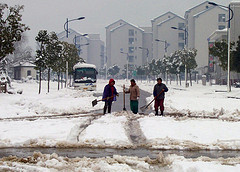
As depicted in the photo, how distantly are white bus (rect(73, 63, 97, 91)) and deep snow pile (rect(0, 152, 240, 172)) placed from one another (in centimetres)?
3150

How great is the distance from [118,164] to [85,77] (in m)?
32.7

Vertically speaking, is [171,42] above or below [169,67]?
above

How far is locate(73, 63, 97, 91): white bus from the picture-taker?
130 ft

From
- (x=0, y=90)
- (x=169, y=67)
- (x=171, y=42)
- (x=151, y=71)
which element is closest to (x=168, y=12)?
(x=171, y=42)

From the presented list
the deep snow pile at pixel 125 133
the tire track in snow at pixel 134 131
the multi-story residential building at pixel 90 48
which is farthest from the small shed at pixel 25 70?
the multi-story residential building at pixel 90 48

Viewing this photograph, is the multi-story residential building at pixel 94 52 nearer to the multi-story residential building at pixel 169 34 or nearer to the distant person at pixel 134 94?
the multi-story residential building at pixel 169 34

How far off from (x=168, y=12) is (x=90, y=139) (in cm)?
11813

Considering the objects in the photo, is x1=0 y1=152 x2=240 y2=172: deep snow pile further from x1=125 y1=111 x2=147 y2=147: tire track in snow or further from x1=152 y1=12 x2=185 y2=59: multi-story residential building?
x1=152 y1=12 x2=185 y2=59: multi-story residential building

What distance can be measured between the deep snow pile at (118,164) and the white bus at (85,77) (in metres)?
31.5

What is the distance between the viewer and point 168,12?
125250 millimetres

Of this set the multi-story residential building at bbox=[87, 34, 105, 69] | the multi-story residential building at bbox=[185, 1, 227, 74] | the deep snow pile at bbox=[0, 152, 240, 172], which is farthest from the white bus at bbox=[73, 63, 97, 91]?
the multi-story residential building at bbox=[87, 34, 105, 69]

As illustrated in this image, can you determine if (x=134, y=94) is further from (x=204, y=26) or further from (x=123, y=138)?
(x=204, y=26)

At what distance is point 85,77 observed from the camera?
40062 millimetres

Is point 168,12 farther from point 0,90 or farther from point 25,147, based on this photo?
point 25,147
